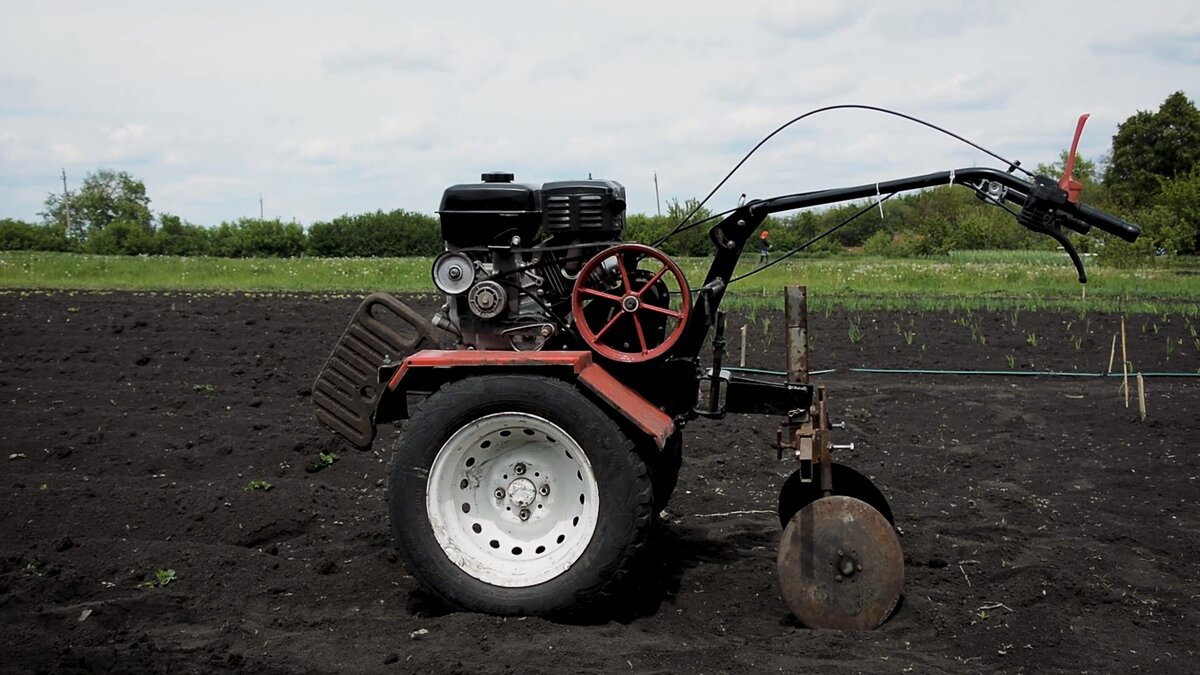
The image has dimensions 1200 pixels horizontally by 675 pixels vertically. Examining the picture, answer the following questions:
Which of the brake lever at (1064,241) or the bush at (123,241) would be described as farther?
the bush at (123,241)

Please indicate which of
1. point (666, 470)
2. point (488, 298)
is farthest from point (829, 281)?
point (488, 298)

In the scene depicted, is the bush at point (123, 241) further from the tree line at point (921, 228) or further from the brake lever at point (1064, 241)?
the brake lever at point (1064, 241)

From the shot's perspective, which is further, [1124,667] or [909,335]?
[909,335]

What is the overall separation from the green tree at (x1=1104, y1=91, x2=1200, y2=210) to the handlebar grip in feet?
112

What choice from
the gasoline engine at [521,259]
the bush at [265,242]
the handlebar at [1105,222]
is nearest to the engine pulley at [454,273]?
the gasoline engine at [521,259]

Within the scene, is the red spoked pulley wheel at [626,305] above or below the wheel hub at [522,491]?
above

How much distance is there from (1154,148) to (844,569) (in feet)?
120

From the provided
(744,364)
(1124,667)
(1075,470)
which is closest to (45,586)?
(1124,667)

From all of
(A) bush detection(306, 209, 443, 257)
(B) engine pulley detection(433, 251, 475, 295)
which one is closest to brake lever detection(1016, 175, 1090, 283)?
(B) engine pulley detection(433, 251, 475, 295)

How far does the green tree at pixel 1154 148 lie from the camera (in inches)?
1431

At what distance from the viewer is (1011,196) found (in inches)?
195

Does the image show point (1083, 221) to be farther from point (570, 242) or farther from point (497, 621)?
point (497, 621)

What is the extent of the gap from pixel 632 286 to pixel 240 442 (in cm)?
401

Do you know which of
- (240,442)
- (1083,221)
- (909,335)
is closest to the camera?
(1083,221)
